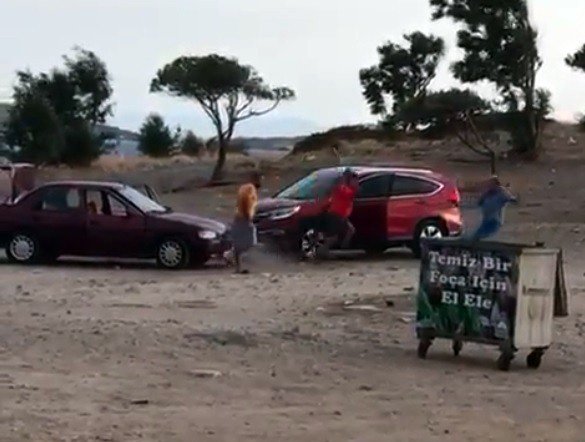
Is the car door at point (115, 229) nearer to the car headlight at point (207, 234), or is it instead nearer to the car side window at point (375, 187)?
the car headlight at point (207, 234)

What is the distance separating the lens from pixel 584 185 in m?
41.9

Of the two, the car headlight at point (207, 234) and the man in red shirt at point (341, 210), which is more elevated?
the man in red shirt at point (341, 210)

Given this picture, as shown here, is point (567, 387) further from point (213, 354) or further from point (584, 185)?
point (584, 185)

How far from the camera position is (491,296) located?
44.0ft

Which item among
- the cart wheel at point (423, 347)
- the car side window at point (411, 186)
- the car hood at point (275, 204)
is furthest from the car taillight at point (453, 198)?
the cart wheel at point (423, 347)

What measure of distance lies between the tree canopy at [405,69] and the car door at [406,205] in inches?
1287

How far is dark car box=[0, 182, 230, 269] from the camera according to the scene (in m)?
24.6

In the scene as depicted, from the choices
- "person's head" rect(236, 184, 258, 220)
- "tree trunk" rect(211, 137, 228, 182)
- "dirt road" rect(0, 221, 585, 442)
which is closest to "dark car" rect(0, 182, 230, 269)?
"person's head" rect(236, 184, 258, 220)

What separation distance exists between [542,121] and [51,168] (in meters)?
21.9

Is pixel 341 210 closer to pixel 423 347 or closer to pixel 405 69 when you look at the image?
pixel 423 347

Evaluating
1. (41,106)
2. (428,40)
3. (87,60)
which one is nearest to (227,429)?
(428,40)

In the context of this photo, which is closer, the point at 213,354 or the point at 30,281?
the point at 213,354

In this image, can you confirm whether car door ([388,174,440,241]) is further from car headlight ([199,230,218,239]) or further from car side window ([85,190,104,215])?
car side window ([85,190,104,215])

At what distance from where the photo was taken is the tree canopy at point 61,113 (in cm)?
6517
